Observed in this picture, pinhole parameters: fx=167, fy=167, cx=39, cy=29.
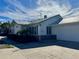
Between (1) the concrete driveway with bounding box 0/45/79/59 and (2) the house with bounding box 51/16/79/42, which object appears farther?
(2) the house with bounding box 51/16/79/42

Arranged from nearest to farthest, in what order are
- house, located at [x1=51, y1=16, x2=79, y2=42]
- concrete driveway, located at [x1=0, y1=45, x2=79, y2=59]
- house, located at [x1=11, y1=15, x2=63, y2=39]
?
concrete driveway, located at [x1=0, y1=45, x2=79, y2=59], house, located at [x1=51, y1=16, x2=79, y2=42], house, located at [x1=11, y1=15, x2=63, y2=39]

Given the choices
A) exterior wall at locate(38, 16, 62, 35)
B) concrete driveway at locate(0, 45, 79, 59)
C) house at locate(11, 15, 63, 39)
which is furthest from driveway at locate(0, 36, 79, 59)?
exterior wall at locate(38, 16, 62, 35)

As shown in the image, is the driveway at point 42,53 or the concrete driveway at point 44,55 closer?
the concrete driveway at point 44,55

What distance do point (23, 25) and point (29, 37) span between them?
7949 mm

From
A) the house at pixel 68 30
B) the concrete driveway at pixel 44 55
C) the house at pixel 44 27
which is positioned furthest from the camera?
the house at pixel 44 27

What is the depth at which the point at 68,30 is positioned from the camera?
25188 millimetres

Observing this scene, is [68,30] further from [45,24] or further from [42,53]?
[42,53]

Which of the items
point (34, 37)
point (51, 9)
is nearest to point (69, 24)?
point (34, 37)

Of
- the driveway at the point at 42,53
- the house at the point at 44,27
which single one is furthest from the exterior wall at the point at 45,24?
the driveway at the point at 42,53

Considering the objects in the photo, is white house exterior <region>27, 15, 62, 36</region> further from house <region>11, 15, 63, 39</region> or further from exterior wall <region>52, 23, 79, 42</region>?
exterior wall <region>52, 23, 79, 42</region>

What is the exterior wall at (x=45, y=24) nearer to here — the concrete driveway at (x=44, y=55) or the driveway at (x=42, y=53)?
the driveway at (x=42, y=53)

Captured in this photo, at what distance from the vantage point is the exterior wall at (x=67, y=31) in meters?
23.3

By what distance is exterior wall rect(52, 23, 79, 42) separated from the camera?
23.3 meters

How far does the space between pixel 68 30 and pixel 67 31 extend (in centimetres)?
36
